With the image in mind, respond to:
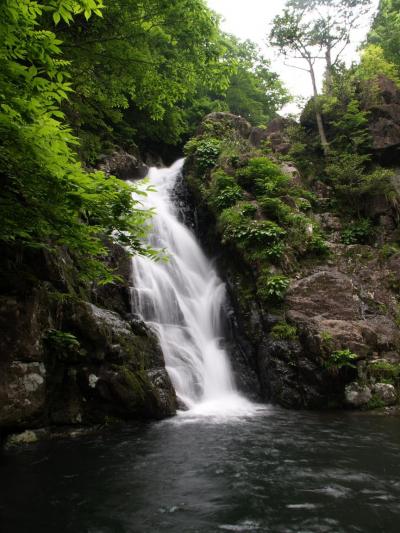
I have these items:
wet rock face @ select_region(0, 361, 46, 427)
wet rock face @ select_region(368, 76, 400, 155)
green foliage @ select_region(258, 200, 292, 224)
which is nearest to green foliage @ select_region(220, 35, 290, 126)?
wet rock face @ select_region(368, 76, 400, 155)

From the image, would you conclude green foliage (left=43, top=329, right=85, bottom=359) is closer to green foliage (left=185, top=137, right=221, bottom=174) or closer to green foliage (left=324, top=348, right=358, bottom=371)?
green foliage (left=324, top=348, right=358, bottom=371)

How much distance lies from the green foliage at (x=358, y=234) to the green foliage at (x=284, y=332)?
17.1 ft

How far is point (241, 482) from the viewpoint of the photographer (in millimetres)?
4191

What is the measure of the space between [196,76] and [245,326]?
20.4 feet

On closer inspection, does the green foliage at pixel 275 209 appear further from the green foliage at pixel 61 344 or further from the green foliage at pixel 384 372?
the green foliage at pixel 61 344

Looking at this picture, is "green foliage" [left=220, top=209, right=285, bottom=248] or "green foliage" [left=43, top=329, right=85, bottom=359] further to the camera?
"green foliage" [left=220, top=209, right=285, bottom=248]

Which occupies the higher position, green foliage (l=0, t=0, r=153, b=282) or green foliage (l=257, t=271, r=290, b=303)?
green foliage (l=0, t=0, r=153, b=282)

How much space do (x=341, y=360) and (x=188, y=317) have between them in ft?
14.3

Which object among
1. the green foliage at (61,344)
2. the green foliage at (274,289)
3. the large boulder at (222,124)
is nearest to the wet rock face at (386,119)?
the large boulder at (222,124)

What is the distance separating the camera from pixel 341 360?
27.3ft

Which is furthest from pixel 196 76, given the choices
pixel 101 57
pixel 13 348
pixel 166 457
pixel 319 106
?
pixel 319 106

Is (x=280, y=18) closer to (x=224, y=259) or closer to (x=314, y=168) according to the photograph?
(x=314, y=168)

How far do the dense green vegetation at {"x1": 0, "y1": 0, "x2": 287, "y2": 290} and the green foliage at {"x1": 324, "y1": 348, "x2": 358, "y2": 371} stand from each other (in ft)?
17.1

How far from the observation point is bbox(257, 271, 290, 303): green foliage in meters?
9.88
